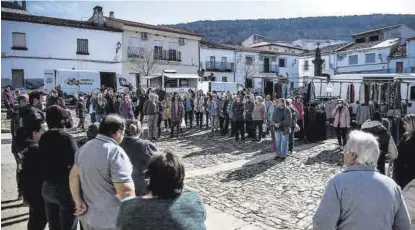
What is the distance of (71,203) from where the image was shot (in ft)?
11.7

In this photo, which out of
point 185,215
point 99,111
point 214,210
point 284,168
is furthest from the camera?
point 99,111

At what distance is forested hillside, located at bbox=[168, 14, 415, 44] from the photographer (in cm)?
9882

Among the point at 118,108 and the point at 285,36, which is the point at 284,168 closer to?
the point at 118,108

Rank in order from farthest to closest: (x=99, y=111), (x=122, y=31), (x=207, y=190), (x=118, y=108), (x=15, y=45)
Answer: (x=122, y=31)
(x=15, y=45)
(x=118, y=108)
(x=99, y=111)
(x=207, y=190)

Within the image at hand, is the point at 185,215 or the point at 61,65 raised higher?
the point at 61,65

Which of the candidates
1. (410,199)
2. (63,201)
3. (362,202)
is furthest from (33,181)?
(410,199)

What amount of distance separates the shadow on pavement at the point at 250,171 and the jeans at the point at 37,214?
4.23 metres

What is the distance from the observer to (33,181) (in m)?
4.23

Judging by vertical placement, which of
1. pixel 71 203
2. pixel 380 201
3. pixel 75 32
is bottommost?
pixel 71 203

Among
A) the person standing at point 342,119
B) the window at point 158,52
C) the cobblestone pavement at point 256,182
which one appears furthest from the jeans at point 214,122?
the window at point 158,52

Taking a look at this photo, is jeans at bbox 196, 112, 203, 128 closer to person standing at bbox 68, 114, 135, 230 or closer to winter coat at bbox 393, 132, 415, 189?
winter coat at bbox 393, 132, 415, 189

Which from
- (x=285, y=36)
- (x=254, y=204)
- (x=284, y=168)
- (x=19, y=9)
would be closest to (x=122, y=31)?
(x=19, y=9)

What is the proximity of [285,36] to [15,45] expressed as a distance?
84389 millimetres

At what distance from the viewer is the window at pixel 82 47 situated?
30375 mm
